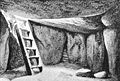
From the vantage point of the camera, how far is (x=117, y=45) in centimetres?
289

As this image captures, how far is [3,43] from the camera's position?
112 inches

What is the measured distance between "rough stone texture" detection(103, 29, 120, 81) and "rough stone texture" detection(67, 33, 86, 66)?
352mm

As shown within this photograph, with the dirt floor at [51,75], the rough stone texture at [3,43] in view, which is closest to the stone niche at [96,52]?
the dirt floor at [51,75]

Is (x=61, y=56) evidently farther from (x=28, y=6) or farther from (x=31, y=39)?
(x=28, y=6)

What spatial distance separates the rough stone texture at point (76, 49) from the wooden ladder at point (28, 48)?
1.50 feet

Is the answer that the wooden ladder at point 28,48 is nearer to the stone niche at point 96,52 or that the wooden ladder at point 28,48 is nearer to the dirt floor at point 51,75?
the dirt floor at point 51,75

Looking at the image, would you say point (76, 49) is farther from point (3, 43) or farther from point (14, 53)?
point (3, 43)

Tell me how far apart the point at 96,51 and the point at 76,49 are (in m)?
0.29

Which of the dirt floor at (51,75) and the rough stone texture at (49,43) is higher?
the rough stone texture at (49,43)

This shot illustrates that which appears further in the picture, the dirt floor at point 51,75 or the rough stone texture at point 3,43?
the rough stone texture at point 3,43

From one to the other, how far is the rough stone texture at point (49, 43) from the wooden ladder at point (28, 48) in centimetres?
8

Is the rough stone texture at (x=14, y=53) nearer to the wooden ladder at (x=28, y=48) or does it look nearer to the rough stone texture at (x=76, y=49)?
the wooden ladder at (x=28, y=48)

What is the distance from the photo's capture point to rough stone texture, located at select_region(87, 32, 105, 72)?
2.83 m

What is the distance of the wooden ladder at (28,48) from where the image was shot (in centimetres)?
278
